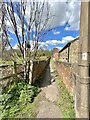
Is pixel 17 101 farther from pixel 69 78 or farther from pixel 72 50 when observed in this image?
pixel 72 50

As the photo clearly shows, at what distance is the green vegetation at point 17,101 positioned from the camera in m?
4.11

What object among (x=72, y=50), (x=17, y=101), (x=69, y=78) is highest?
(x=72, y=50)

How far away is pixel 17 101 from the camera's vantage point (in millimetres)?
4914

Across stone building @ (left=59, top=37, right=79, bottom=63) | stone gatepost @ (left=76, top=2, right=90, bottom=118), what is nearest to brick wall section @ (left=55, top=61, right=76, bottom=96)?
stone gatepost @ (left=76, top=2, right=90, bottom=118)

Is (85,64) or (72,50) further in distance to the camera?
(72,50)

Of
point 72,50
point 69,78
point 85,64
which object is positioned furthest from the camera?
point 72,50

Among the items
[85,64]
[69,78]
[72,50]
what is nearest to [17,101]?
[69,78]

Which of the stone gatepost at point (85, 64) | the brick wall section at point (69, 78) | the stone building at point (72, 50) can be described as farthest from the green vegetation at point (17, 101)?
the stone building at point (72, 50)

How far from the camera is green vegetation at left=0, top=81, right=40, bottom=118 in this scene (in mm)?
4113

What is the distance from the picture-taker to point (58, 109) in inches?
170

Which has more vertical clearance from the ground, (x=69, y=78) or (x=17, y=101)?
(x=69, y=78)

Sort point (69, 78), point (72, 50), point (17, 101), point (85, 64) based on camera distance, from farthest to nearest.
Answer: point (72, 50) → point (69, 78) → point (17, 101) → point (85, 64)

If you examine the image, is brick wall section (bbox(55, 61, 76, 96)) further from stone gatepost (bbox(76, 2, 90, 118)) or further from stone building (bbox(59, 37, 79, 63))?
stone building (bbox(59, 37, 79, 63))

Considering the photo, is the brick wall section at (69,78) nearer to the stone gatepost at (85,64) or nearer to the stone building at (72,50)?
the stone gatepost at (85,64)
